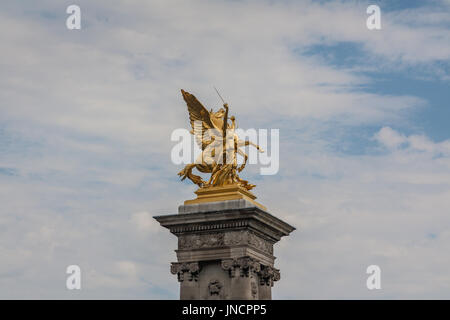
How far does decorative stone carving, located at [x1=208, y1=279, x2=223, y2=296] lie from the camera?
3122cm

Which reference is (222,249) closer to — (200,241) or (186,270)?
(200,241)

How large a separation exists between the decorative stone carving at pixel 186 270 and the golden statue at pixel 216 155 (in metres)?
2.50

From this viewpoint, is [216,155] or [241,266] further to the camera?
[216,155]

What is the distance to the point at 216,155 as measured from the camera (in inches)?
1330

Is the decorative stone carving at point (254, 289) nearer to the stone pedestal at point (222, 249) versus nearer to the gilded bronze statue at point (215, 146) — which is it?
the stone pedestal at point (222, 249)

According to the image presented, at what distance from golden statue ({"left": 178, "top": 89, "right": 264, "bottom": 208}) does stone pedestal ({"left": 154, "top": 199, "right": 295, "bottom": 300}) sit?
2.43ft

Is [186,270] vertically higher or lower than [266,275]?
higher

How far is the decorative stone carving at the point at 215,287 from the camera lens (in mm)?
31219

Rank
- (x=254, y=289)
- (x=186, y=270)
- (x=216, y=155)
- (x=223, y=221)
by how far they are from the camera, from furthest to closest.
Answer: (x=216, y=155) → (x=186, y=270) → (x=223, y=221) → (x=254, y=289)

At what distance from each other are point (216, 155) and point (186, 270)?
496cm

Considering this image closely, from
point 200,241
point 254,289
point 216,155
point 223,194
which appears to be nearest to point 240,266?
point 254,289

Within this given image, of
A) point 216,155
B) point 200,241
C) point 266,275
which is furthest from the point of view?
point 216,155
